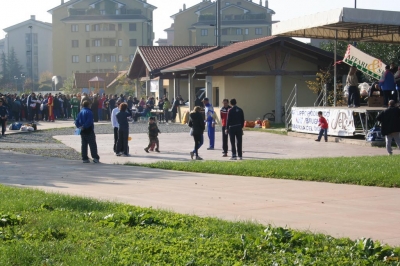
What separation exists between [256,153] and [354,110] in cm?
517

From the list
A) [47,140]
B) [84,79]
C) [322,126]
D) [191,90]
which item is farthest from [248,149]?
[84,79]

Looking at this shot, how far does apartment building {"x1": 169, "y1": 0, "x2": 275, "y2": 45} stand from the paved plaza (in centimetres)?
8500

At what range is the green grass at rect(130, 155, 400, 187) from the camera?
1262 centimetres

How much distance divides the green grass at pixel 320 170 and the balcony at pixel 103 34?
288ft

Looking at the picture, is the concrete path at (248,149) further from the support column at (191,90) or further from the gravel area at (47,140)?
the support column at (191,90)

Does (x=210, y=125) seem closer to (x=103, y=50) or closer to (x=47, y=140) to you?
(x=47, y=140)

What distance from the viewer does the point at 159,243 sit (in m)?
7.07

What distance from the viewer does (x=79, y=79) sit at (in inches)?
3113

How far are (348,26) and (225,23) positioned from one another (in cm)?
7665

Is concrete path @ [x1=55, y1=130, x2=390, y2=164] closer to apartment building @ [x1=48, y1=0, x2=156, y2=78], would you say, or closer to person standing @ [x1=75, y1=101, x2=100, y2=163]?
person standing @ [x1=75, y1=101, x2=100, y2=163]

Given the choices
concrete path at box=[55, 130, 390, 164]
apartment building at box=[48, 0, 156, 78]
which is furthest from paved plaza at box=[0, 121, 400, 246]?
apartment building at box=[48, 0, 156, 78]

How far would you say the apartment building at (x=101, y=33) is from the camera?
335 feet

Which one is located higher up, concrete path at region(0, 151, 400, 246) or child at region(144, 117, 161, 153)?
child at region(144, 117, 161, 153)

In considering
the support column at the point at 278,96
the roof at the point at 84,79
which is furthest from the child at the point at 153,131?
the roof at the point at 84,79
